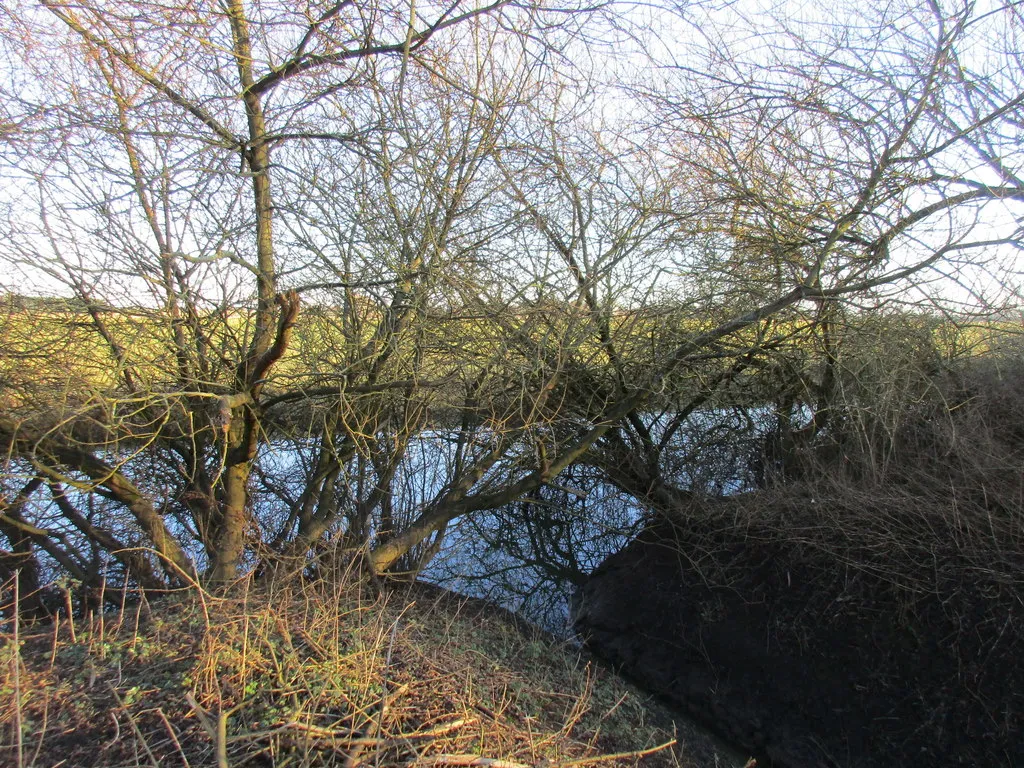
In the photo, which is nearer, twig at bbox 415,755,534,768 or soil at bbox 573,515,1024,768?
twig at bbox 415,755,534,768

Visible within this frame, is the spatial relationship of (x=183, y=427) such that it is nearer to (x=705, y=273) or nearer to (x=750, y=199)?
(x=705, y=273)

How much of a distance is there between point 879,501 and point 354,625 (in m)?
4.77

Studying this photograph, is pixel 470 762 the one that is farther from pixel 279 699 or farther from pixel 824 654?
pixel 824 654

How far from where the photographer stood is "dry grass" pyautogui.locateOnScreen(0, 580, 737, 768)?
10.1 ft

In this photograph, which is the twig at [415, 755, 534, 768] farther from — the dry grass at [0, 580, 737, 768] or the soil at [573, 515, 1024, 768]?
the soil at [573, 515, 1024, 768]

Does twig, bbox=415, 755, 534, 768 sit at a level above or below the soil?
above

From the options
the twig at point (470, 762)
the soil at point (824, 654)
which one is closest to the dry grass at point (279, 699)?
the twig at point (470, 762)

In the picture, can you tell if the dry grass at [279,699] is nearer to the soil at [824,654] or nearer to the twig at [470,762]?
the twig at [470,762]

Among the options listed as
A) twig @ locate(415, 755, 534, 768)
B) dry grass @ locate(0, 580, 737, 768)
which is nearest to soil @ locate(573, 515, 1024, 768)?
dry grass @ locate(0, 580, 737, 768)

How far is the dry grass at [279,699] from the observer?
10.1ft

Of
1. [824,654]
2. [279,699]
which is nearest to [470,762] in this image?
[279,699]

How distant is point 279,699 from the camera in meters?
3.42

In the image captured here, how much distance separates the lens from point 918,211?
620 centimetres

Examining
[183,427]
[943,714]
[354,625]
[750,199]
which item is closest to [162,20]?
[183,427]
